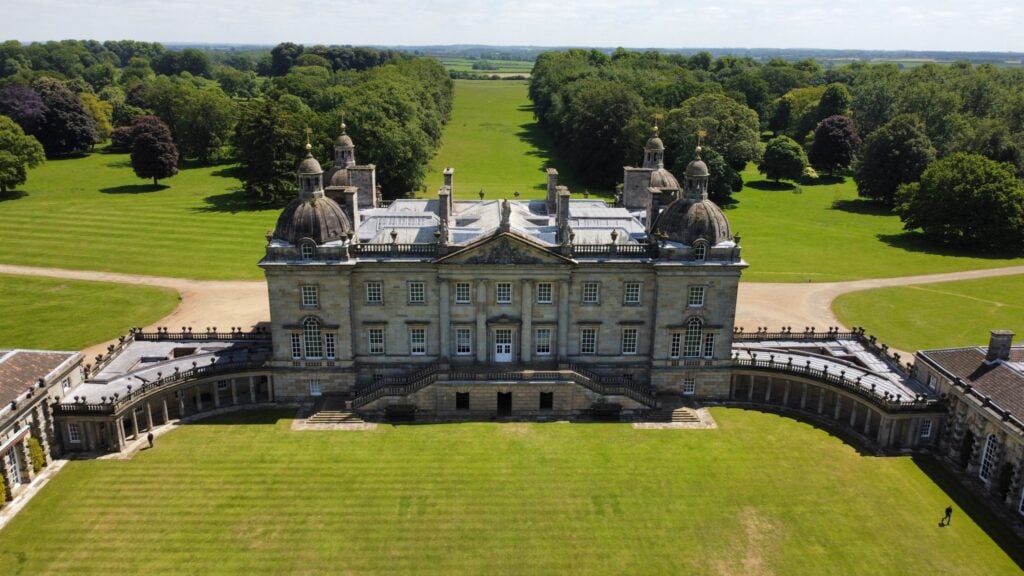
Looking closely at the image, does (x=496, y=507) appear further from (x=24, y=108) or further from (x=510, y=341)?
(x=24, y=108)

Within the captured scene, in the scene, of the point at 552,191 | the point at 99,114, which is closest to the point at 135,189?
the point at 99,114

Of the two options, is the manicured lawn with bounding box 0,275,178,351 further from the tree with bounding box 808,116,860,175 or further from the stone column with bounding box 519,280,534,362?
the tree with bounding box 808,116,860,175

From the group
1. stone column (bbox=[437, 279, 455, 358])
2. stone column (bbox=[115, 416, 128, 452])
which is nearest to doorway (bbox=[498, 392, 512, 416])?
stone column (bbox=[437, 279, 455, 358])

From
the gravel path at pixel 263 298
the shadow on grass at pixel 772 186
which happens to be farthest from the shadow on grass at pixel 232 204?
the shadow on grass at pixel 772 186

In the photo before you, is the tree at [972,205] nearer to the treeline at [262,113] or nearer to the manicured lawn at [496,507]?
the manicured lawn at [496,507]

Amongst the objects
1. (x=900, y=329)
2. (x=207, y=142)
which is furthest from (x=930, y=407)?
(x=207, y=142)

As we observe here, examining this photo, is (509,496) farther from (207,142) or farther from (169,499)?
Result: (207,142)
